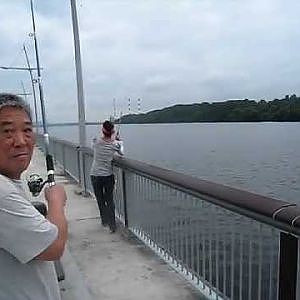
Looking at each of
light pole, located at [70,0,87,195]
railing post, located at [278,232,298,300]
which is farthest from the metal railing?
light pole, located at [70,0,87,195]

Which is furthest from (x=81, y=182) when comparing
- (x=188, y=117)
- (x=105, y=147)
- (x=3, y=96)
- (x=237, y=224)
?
(x=188, y=117)

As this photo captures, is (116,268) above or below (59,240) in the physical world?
below

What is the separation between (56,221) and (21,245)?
7.4 inches

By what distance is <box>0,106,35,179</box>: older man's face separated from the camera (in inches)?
57.2

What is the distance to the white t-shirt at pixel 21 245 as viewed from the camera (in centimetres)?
127

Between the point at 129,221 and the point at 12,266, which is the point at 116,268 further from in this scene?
the point at 12,266

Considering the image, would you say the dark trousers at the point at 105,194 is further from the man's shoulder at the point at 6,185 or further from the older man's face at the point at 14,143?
the man's shoulder at the point at 6,185

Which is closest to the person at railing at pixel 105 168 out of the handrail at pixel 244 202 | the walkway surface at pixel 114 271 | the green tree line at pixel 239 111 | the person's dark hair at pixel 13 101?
the walkway surface at pixel 114 271

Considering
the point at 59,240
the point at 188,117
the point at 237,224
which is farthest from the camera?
the point at 188,117

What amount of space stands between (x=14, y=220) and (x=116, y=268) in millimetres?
3188

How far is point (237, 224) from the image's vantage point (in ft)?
10.4

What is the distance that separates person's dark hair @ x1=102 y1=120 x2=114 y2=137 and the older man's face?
460 centimetres

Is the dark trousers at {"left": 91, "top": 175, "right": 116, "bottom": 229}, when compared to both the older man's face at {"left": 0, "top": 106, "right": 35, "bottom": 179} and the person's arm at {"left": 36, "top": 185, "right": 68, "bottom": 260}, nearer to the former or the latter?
the person's arm at {"left": 36, "top": 185, "right": 68, "bottom": 260}

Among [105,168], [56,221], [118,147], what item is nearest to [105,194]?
[105,168]
